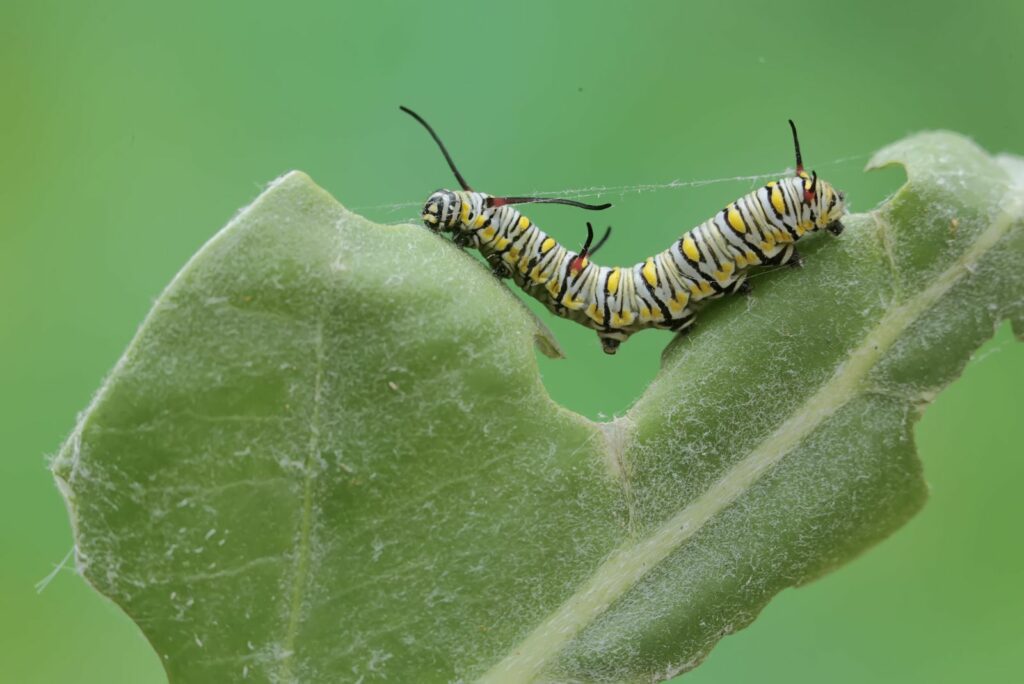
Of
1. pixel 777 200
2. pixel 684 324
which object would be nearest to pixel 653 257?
pixel 684 324

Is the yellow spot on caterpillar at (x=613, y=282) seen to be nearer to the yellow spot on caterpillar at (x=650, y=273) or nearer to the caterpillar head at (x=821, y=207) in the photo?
the yellow spot on caterpillar at (x=650, y=273)

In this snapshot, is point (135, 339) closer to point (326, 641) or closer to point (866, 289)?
point (326, 641)

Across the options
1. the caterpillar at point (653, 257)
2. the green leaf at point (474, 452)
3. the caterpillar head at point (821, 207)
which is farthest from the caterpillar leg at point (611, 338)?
the caterpillar head at point (821, 207)

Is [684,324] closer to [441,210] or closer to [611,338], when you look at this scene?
[611,338]

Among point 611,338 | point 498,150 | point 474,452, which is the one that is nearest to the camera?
point 474,452

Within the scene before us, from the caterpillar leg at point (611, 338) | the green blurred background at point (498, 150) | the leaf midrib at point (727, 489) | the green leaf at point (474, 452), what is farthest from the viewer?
the green blurred background at point (498, 150)

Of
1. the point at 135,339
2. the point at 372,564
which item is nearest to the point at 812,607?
the point at 372,564
